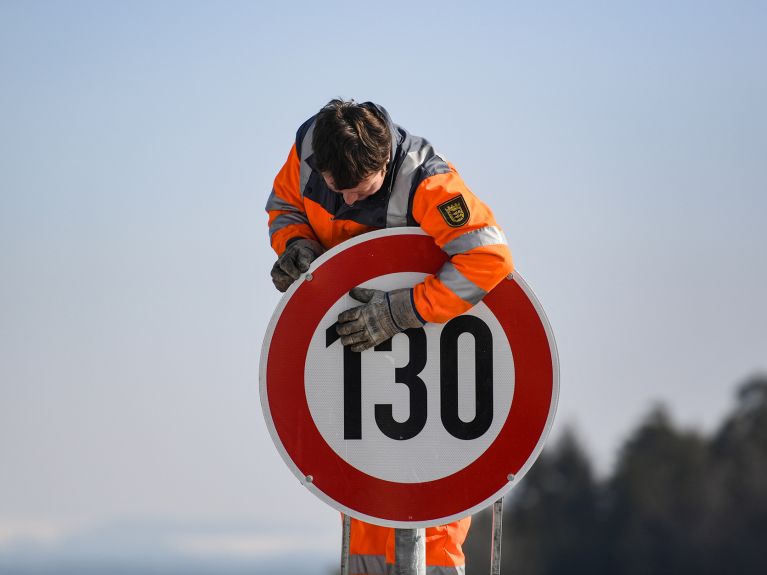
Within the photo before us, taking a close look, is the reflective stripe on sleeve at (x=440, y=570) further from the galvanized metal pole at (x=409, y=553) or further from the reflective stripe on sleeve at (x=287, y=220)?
the reflective stripe on sleeve at (x=287, y=220)

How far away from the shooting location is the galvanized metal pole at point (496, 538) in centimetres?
365

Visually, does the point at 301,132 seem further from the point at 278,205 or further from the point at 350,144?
the point at 350,144

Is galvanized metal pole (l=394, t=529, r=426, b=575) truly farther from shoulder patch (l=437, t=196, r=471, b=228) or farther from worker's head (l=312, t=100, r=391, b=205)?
worker's head (l=312, t=100, r=391, b=205)

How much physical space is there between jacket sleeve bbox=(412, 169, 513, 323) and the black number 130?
0.27ft

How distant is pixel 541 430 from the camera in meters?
3.61

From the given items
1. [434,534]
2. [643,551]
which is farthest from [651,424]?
[434,534]

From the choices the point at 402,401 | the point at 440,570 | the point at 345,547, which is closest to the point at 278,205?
the point at 402,401

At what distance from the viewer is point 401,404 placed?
Result: 11.9ft

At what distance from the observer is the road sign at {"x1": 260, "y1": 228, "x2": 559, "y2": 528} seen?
361 cm

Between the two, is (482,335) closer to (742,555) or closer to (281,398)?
(281,398)

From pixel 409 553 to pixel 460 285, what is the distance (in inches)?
31.5

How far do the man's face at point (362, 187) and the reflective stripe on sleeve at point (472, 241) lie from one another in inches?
12.1

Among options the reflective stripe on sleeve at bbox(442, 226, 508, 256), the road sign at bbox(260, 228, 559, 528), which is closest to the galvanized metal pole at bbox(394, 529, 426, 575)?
the road sign at bbox(260, 228, 559, 528)

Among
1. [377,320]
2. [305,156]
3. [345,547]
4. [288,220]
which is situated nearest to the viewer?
[377,320]
